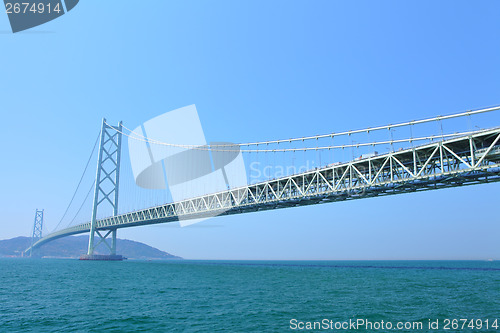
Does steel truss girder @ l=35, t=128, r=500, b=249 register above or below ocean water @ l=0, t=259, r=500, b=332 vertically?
above

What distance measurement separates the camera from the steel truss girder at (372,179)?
85.6 feet

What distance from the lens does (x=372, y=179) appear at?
36.1 metres

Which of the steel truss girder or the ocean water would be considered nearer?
the ocean water

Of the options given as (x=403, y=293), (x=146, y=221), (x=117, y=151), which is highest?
(x=117, y=151)

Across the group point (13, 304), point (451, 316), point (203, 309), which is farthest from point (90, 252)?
point (451, 316)

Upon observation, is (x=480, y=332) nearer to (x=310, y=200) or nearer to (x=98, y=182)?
(x=310, y=200)

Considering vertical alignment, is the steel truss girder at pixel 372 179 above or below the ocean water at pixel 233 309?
above

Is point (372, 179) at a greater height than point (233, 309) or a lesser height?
greater

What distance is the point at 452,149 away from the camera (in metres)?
27.7

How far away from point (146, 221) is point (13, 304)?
157ft

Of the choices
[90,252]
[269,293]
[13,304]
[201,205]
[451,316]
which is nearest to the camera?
[451,316]

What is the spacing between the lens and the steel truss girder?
85.6ft

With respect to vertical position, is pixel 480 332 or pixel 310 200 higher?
pixel 310 200

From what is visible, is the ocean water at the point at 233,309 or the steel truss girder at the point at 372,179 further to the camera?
the steel truss girder at the point at 372,179
